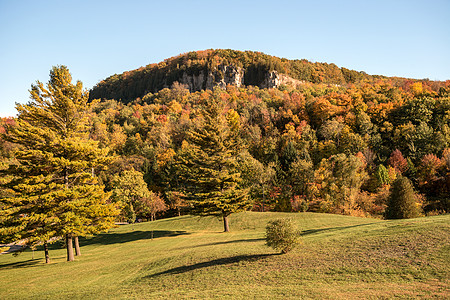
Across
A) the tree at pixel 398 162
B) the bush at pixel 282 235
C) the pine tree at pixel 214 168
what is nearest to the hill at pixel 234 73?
the tree at pixel 398 162

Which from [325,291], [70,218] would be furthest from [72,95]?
[325,291]

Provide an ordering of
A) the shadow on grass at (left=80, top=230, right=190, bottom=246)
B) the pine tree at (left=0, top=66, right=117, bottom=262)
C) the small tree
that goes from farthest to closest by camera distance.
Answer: the shadow on grass at (left=80, top=230, right=190, bottom=246) < the small tree < the pine tree at (left=0, top=66, right=117, bottom=262)

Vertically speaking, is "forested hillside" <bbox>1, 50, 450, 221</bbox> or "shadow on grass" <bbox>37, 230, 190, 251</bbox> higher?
"forested hillside" <bbox>1, 50, 450, 221</bbox>

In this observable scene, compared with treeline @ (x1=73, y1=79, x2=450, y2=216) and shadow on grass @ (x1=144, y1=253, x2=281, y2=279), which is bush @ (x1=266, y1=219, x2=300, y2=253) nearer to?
shadow on grass @ (x1=144, y1=253, x2=281, y2=279)

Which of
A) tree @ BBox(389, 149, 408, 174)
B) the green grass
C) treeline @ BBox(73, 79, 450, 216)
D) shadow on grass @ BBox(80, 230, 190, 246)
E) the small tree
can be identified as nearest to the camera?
the green grass

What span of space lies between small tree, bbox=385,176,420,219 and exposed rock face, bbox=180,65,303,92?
119601 millimetres

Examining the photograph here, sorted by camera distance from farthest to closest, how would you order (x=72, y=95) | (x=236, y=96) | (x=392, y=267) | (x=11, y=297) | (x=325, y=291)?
(x=236, y=96) < (x=72, y=95) < (x=11, y=297) < (x=392, y=267) < (x=325, y=291)

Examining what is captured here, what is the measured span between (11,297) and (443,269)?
1928 cm

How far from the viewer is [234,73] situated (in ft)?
496

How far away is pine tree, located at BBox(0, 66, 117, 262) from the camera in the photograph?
17.5m

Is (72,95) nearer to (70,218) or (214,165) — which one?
(70,218)

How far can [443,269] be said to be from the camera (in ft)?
33.9

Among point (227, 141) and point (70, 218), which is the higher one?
point (227, 141)

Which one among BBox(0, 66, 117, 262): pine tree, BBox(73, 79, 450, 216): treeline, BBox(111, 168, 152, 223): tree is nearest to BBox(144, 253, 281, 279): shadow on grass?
BBox(0, 66, 117, 262): pine tree
